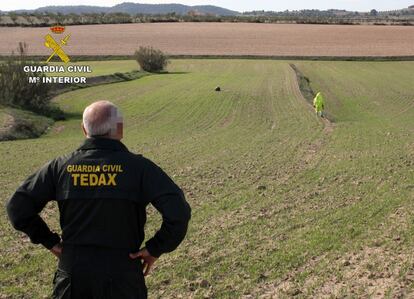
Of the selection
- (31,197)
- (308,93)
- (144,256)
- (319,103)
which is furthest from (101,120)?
(308,93)

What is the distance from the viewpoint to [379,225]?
8992mm

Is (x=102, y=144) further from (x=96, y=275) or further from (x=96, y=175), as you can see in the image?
(x=96, y=275)

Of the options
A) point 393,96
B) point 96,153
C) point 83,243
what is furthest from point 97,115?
point 393,96

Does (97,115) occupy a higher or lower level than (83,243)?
higher

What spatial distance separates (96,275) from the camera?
3.78m

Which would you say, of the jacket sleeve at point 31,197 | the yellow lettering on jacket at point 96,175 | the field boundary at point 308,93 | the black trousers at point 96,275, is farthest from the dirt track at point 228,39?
the black trousers at point 96,275

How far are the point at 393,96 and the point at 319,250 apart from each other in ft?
113

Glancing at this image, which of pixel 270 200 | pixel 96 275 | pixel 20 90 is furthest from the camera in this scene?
pixel 20 90

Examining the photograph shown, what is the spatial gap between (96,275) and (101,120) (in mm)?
1107

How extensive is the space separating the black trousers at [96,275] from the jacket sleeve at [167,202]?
358 millimetres

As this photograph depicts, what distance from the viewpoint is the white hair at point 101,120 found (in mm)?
3973

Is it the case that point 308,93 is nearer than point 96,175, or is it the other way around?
point 96,175

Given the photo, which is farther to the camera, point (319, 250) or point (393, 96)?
point (393, 96)

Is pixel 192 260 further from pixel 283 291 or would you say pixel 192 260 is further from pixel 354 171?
pixel 354 171
